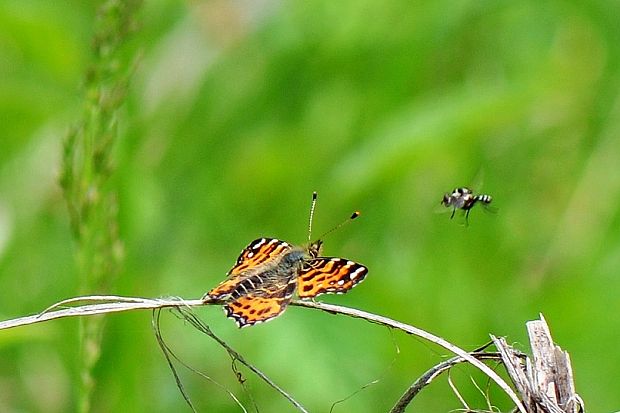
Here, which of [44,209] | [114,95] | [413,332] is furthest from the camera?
[44,209]

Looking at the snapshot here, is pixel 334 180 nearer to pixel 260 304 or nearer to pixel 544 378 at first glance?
pixel 260 304

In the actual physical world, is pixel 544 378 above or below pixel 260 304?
below

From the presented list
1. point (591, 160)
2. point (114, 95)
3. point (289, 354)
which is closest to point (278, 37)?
point (591, 160)

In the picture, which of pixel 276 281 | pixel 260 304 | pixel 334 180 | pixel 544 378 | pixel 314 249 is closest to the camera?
pixel 544 378

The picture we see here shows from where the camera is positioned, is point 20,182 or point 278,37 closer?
point 20,182

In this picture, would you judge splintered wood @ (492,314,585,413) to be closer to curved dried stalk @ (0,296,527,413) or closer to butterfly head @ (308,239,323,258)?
curved dried stalk @ (0,296,527,413)

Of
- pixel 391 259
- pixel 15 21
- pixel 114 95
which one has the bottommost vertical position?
pixel 114 95

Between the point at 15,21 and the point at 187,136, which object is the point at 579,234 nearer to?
the point at 187,136

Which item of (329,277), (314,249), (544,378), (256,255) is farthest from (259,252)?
(544,378)
